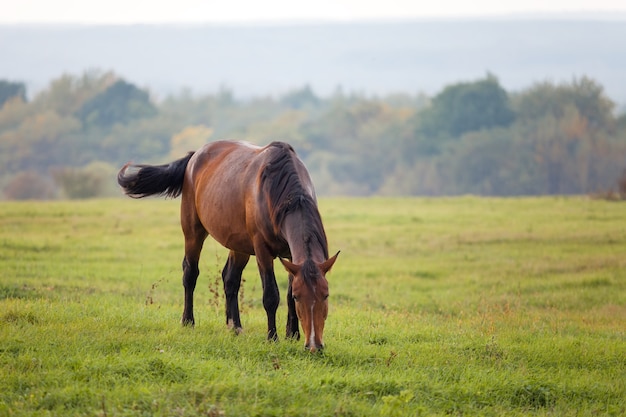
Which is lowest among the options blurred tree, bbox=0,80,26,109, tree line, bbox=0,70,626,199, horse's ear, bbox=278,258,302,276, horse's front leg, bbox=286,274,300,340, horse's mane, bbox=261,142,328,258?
horse's front leg, bbox=286,274,300,340

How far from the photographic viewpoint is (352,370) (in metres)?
7.88

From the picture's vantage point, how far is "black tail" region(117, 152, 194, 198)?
11.1 metres

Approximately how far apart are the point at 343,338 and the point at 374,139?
69.8m

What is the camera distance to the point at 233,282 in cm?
1028

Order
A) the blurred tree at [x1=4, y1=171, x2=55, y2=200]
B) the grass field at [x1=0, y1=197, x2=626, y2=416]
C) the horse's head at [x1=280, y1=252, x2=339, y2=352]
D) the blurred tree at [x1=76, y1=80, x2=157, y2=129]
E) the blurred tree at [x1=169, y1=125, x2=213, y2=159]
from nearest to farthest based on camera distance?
the grass field at [x1=0, y1=197, x2=626, y2=416] < the horse's head at [x1=280, y1=252, x2=339, y2=352] < the blurred tree at [x1=4, y1=171, x2=55, y2=200] < the blurred tree at [x1=169, y1=125, x2=213, y2=159] < the blurred tree at [x1=76, y1=80, x2=157, y2=129]

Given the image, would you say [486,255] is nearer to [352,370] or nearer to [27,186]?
[352,370]

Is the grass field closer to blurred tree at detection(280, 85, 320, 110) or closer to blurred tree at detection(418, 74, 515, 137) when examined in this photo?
blurred tree at detection(418, 74, 515, 137)

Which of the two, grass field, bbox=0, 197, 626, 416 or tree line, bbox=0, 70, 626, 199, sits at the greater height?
tree line, bbox=0, 70, 626, 199

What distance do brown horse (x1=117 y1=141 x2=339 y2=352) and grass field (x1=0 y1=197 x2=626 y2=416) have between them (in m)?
0.42

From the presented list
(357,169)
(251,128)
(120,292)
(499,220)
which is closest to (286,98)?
(251,128)

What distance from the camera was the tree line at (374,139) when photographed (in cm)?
6519

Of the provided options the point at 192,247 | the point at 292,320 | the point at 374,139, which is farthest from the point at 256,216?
the point at 374,139

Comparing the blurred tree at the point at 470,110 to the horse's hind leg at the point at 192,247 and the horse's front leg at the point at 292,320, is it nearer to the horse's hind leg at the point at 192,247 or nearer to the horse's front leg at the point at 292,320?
the horse's hind leg at the point at 192,247

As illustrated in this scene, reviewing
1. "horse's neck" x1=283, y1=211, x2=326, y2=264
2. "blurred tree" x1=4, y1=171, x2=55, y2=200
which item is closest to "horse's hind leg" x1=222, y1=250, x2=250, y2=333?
"horse's neck" x1=283, y1=211, x2=326, y2=264
